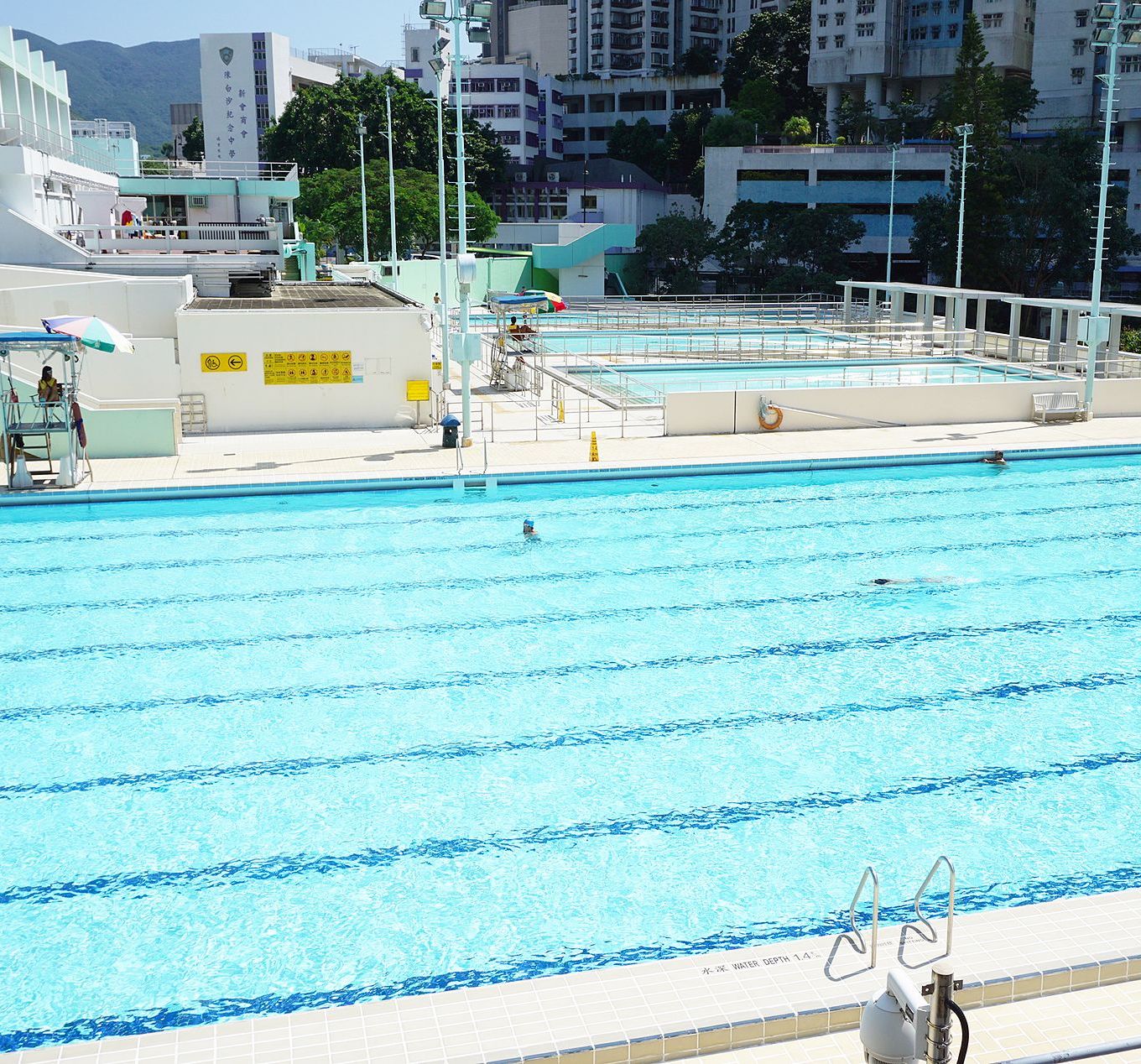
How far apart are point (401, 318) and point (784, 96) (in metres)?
70.1

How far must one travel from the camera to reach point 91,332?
1589cm

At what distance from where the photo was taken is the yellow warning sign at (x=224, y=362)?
19.6m

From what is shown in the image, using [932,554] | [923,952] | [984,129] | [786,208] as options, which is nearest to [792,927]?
[923,952]

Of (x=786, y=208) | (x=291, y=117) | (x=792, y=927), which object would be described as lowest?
(x=792, y=927)

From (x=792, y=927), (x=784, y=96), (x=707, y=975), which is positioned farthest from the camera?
(x=784, y=96)

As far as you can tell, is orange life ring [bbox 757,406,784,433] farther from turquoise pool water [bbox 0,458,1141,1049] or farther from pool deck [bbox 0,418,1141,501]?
turquoise pool water [bbox 0,458,1141,1049]

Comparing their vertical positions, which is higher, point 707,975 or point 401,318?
point 401,318

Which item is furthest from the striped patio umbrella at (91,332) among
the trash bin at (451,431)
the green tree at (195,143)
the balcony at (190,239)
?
the green tree at (195,143)

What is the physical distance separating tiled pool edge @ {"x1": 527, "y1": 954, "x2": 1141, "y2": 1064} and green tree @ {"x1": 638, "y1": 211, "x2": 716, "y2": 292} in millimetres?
59819

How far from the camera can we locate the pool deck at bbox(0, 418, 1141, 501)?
16.5 m

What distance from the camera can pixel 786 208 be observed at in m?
63.6

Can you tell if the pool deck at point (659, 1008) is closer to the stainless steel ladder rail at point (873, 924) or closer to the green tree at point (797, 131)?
the stainless steel ladder rail at point (873, 924)

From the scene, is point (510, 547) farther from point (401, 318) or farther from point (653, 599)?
point (401, 318)

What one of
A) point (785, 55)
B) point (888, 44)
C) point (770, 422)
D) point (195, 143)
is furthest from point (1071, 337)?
point (195, 143)
